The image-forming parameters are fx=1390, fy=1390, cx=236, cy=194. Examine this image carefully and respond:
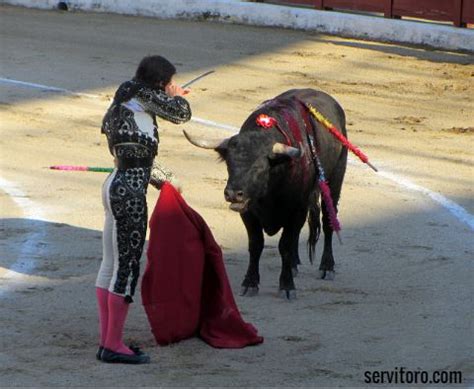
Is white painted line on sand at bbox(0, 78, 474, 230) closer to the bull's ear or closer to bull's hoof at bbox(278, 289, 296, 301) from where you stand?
bull's hoof at bbox(278, 289, 296, 301)

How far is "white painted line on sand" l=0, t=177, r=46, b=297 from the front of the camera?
717 cm

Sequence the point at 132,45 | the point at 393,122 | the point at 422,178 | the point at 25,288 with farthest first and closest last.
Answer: the point at 132,45
the point at 393,122
the point at 422,178
the point at 25,288

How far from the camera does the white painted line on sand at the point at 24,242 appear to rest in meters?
7.17

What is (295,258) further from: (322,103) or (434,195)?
(434,195)

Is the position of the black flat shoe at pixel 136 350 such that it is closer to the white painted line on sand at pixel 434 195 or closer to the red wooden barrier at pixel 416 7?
the white painted line on sand at pixel 434 195

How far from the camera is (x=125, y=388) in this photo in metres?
Result: 5.44

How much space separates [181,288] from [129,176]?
631mm

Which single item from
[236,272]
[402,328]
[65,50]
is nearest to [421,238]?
[236,272]

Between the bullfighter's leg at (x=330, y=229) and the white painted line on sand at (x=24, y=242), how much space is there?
1.54m

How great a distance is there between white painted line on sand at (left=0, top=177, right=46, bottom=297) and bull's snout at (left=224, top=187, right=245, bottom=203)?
1.26 meters

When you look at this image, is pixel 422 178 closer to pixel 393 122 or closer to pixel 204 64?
pixel 393 122

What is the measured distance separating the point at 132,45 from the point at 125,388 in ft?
32.1

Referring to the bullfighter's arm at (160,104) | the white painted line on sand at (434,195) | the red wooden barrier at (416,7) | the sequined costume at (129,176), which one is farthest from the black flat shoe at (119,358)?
the red wooden barrier at (416,7)

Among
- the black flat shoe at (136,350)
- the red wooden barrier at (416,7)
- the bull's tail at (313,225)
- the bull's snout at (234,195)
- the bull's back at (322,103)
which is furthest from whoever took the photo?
the red wooden barrier at (416,7)
